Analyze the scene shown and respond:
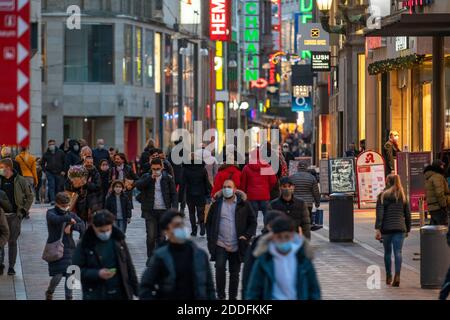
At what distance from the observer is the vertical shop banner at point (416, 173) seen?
2808cm

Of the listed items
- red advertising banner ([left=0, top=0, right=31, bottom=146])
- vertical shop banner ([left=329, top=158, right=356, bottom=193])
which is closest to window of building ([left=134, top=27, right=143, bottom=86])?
vertical shop banner ([left=329, top=158, right=356, bottom=193])

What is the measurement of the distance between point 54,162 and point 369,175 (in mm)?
8992

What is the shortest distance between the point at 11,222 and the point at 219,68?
8142cm

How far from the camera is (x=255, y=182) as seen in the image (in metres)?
25.3

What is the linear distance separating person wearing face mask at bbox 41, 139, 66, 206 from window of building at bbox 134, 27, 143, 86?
90.4 ft

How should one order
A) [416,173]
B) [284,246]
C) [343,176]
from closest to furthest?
[284,246] → [416,173] → [343,176]

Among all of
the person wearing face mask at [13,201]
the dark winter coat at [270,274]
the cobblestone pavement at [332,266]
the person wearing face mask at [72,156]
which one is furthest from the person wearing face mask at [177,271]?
the person wearing face mask at [72,156]

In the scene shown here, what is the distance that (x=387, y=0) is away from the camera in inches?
1596

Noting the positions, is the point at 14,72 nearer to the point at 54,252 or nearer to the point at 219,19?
the point at 54,252

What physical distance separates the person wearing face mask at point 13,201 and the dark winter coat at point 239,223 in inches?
176

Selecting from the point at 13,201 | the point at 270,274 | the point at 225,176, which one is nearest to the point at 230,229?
the point at 13,201

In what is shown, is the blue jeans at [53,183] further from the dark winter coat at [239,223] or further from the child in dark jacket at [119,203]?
the dark winter coat at [239,223]

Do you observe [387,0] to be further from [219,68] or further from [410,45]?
[219,68]

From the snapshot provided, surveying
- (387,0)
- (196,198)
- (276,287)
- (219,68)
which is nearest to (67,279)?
(276,287)
